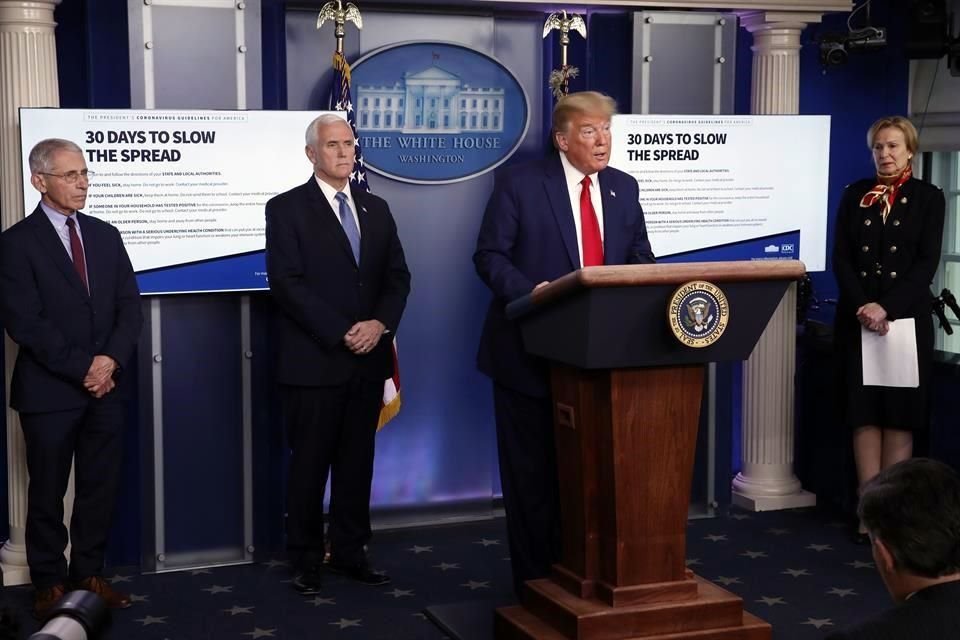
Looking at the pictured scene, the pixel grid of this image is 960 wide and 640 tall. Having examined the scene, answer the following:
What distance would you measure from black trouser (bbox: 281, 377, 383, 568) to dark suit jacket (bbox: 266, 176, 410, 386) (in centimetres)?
8

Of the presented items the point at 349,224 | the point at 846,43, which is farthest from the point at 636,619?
the point at 846,43

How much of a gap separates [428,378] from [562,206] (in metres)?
1.75

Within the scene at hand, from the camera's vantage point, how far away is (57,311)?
421 cm

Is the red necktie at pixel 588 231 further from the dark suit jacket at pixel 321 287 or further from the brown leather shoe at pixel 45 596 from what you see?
the brown leather shoe at pixel 45 596

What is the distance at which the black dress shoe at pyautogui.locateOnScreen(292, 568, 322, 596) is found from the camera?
4543 millimetres

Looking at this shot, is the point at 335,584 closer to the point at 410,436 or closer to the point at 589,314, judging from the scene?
the point at 410,436

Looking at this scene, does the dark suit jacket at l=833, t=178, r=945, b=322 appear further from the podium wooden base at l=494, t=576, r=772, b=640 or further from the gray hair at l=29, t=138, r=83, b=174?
the gray hair at l=29, t=138, r=83, b=174

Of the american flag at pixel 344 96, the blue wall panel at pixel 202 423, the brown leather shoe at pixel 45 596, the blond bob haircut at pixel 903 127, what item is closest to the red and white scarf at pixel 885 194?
the blond bob haircut at pixel 903 127

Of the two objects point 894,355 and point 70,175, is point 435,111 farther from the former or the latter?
point 894,355

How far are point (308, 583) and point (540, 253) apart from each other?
1.50 meters

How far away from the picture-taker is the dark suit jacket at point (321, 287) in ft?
14.6

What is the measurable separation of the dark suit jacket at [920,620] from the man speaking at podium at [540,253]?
2177 millimetres

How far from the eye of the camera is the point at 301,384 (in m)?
4.54

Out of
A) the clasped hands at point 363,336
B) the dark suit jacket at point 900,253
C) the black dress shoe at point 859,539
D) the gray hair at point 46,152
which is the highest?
the gray hair at point 46,152
